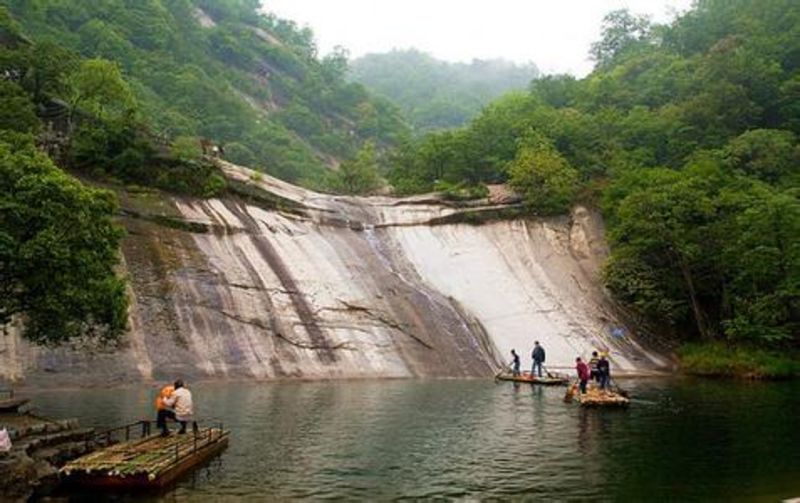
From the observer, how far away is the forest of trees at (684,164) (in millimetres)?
39812

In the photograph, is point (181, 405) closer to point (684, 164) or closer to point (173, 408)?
point (173, 408)

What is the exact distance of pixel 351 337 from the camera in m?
36.9

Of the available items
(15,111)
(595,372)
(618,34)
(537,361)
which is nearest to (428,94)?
(618,34)

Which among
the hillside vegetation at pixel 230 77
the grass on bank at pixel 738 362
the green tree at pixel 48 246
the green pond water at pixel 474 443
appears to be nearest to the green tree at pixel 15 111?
the green pond water at pixel 474 443

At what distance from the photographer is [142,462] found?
14.2 meters

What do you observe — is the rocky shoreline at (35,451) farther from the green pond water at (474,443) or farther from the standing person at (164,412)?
the standing person at (164,412)

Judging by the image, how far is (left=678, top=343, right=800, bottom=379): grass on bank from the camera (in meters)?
37.4

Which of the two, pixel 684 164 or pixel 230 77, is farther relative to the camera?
pixel 230 77

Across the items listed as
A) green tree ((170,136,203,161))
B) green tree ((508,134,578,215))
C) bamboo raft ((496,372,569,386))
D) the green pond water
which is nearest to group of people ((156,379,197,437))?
the green pond water

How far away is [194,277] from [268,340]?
17.9 ft

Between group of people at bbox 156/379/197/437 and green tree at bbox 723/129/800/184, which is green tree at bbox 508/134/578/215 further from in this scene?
group of people at bbox 156/379/197/437

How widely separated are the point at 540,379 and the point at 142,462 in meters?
22.7

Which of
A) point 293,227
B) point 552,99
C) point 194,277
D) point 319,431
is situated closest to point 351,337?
point 194,277

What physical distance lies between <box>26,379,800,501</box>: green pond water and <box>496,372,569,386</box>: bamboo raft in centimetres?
351
